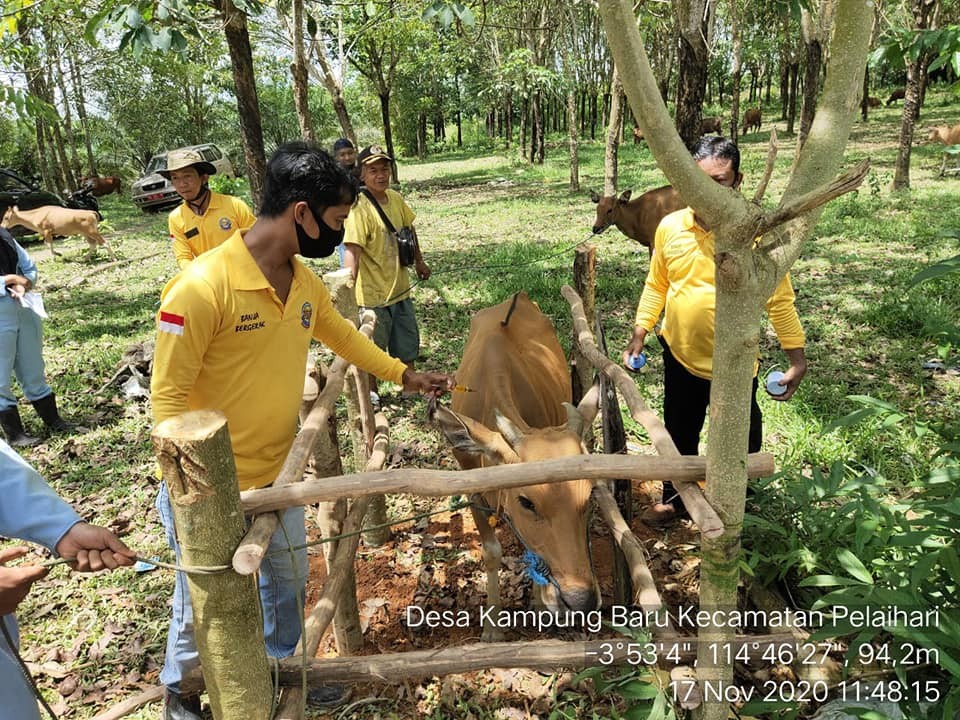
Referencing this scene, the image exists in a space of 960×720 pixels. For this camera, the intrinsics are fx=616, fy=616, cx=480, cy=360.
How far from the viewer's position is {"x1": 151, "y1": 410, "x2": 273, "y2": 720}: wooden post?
1.67 metres

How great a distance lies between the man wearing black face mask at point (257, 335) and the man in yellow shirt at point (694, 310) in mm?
1925

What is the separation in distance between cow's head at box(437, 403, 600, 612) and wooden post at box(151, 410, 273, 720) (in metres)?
1.18

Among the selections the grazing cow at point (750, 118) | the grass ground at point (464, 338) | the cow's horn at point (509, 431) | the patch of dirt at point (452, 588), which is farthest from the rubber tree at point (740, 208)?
the grazing cow at point (750, 118)

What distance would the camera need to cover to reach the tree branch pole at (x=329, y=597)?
7.10 feet

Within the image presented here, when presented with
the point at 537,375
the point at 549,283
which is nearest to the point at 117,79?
the point at 549,283

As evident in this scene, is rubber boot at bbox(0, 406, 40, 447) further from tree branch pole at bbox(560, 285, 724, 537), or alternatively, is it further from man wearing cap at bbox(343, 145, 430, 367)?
tree branch pole at bbox(560, 285, 724, 537)

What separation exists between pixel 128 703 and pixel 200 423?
1.43m

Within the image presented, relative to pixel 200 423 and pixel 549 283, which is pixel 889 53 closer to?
pixel 200 423

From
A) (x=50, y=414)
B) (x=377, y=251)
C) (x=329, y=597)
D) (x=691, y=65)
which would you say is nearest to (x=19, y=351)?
(x=50, y=414)

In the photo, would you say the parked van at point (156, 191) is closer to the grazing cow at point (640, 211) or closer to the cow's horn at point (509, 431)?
the grazing cow at point (640, 211)

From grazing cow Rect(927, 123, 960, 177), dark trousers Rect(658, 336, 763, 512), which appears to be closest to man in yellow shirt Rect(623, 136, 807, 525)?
dark trousers Rect(658, 336, 763, 512)

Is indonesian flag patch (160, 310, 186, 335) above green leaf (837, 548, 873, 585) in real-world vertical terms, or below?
above

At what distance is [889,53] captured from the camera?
3.25 m

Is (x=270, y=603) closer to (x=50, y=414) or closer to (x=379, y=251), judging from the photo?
(x=379, y=251)
